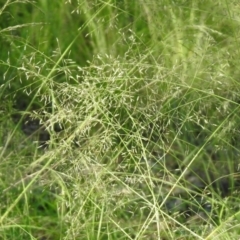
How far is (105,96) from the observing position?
6.74 ft

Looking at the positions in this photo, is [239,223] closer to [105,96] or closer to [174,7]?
[105,96]

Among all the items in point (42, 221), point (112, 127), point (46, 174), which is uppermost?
point (112, 127)

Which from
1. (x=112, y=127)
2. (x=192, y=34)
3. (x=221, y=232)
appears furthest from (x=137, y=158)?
(x=192, y=34)

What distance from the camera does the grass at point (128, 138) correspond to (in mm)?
1976

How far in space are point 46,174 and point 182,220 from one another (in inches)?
17.9

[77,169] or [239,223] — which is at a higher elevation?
[77,169]

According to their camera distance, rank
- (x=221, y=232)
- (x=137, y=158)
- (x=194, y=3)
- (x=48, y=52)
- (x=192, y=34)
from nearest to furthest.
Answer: (x=221, y=232) < (x=137, y=158) < (x=194, y=3) < (x=192, y=34) < (x=48, y=52)

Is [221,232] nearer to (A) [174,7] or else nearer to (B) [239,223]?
(B) [239,223]

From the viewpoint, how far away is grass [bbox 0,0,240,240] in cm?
198

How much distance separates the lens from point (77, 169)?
197cm

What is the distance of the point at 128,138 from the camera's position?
226 centimetres

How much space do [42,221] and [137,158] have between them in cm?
45

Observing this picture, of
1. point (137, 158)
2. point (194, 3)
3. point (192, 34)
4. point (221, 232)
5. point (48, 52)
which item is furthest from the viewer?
point (48, 52)

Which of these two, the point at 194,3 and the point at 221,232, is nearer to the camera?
the point at 221,232
